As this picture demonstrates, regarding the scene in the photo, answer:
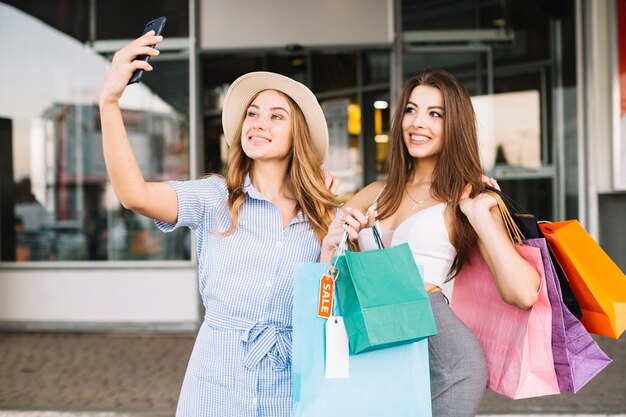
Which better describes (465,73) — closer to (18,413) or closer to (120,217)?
(120,217)

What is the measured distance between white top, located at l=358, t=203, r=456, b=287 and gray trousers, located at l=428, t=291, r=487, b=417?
0.16m

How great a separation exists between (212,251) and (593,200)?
16.7 feet

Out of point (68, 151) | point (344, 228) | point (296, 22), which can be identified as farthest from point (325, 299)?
point (68, 151)

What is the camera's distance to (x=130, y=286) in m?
6.79

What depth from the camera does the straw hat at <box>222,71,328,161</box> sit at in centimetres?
225

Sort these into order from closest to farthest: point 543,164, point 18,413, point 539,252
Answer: point 539,252 < point 18,413 < point 543,164

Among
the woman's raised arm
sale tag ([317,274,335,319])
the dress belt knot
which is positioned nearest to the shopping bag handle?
sale tag ([317,274,335,319])

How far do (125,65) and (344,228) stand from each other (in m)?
0.80

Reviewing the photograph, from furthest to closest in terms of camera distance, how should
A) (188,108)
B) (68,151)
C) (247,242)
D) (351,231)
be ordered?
(68,151) < (188,108) < (247,242) < (351,231)

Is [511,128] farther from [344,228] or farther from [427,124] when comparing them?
[344,228]

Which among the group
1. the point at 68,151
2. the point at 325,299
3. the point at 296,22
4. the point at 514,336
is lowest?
the point at 514,336

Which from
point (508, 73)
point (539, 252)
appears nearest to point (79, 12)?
point (508, 73)

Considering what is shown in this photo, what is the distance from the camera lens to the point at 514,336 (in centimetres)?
208

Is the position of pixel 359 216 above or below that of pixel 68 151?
below
